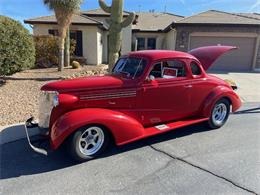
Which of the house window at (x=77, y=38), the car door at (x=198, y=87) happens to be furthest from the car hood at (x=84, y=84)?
the house window at (x=77, y=38)

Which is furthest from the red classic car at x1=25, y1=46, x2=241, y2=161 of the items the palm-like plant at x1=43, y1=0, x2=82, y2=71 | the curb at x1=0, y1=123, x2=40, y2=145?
the palm-like plant at x1=43, y1=0, x2=82, y2=71

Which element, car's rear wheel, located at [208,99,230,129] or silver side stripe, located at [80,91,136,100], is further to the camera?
car's rear wheel, located at [208,99,230,129]

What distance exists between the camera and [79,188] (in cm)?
311

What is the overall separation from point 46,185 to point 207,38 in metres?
15.7

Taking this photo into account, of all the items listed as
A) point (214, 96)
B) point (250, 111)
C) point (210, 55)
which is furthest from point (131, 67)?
point (250, 111)

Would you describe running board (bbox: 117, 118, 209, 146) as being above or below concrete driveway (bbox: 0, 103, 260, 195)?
above

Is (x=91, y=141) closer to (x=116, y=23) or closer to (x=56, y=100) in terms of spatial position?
(x=56, y=100)

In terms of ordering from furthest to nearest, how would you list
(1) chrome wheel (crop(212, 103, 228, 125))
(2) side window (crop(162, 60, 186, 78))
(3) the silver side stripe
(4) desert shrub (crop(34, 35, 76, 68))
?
(4) desert shrub (crop(34, 35, 76, 68)) < (1) chrome wheel (crop(212, 103, 228, 125)) < (2) side window (crop(162, 60, 186, 78)) < (3) the silver side stripe

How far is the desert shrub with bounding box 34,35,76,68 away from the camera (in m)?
14.1

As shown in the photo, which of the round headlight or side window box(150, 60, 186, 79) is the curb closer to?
the round headlight

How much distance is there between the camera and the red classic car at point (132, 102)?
12.2 feet

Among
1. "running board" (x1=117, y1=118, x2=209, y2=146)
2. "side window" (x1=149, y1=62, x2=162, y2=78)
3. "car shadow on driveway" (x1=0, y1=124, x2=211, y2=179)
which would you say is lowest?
"car shadow on driveway" (x1=0, y1=124, x2=211, y2=179)

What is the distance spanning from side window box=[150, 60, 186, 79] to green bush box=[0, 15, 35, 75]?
6.16m

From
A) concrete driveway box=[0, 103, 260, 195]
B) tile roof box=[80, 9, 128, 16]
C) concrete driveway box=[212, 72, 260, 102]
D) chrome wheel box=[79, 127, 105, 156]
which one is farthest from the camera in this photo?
tile roof box=[80, 9, 128, 16]
